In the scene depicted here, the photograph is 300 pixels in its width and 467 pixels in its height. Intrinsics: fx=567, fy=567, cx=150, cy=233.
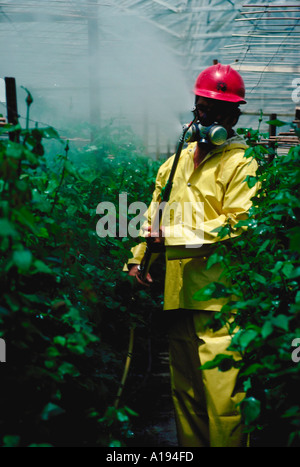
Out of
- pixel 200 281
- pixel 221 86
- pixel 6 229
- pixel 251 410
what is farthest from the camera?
pixel 221 86

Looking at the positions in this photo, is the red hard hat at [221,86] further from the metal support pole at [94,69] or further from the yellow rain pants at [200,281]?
the metal support pole at [94,69]

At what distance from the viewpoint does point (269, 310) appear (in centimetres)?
217

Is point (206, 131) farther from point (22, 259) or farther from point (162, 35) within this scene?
point (162, 35)

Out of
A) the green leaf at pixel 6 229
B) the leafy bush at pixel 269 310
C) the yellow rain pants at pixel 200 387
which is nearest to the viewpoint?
the green leaf at pixel 6 229

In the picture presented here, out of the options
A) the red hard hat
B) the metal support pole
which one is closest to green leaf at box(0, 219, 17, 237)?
the red hard hat

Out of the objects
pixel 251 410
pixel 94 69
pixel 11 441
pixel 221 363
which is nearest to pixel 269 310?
pixel 221 363

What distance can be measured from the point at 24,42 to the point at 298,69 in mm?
4628

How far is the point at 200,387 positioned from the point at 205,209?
3.22 feet

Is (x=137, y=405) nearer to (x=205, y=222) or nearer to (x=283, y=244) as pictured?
(x=205, y=222)

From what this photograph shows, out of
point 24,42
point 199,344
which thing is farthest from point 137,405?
point 24,42

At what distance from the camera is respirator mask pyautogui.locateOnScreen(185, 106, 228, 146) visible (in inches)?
114

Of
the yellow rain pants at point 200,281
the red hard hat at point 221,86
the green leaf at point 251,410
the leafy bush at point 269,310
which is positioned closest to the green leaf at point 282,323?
the leafy bush at point 269,310

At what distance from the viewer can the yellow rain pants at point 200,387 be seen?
2799 mm

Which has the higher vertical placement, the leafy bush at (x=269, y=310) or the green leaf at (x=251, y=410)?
the leafy bush at (x=269, y=310)
